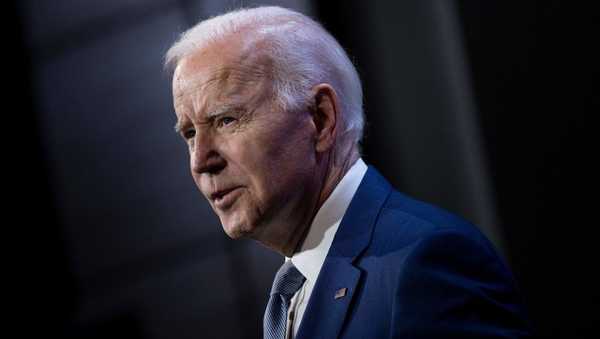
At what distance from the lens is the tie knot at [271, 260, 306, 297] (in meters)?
1.65

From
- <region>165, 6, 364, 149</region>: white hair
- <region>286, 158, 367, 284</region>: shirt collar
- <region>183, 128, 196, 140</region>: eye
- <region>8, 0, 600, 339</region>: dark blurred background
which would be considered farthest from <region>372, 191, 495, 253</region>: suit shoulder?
<region>8, 0, 600, 339</region>: dark blurred background

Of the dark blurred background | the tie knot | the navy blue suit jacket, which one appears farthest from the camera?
the dark blurred background

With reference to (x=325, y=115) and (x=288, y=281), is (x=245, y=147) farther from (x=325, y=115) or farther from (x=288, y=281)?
(x=288, y=281)

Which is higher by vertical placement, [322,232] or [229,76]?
[229,76]

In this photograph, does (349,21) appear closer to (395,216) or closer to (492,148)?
(492,148)

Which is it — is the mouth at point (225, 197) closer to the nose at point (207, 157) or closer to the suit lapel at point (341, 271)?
the nose at point (207, 157)

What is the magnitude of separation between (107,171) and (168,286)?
652mm

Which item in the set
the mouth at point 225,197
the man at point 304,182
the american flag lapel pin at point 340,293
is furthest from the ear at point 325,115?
the american flag lapel pin at point 340,293

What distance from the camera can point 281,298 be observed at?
168 cm

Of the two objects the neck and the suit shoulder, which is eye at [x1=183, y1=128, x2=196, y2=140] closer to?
the neck

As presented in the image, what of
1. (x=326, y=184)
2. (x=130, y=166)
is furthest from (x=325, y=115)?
(x=130, y=166)

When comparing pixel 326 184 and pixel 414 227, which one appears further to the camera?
pixel 326 184

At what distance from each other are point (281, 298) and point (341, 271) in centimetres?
25

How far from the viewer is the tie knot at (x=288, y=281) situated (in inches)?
65.1
